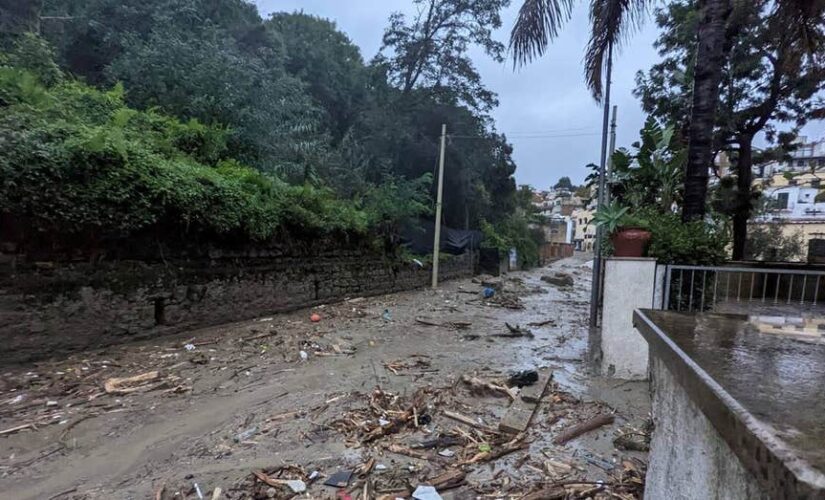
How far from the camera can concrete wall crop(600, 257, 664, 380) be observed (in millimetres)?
4895

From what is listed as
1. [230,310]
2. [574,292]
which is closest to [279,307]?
[230,310]

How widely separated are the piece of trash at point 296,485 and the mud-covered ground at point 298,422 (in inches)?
0.8

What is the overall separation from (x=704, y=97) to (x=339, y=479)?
20.2 feet

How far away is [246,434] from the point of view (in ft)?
12.5

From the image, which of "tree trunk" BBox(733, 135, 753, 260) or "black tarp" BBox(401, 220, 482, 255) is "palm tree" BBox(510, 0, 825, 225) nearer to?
"tree trunk" BBox(733, 135, 753, 260)

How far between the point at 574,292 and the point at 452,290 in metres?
5.65

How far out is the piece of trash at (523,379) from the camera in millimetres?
5109

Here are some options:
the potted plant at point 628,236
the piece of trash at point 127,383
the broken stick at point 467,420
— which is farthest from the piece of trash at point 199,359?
the potted plant at point 628,236

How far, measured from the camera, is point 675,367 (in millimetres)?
1740

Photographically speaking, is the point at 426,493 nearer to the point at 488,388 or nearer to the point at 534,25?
the point at 488,388

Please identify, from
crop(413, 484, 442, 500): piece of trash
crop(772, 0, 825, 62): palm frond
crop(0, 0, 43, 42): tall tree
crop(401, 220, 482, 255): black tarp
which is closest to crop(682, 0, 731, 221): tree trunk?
crop(772, 0, 825, 62): palm frond

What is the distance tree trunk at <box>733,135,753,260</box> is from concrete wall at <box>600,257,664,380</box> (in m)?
8.78

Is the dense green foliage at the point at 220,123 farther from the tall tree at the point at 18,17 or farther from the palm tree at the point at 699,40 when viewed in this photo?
the palm tree at the point at 699,40

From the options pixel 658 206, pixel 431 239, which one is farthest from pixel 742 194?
pixel 431 239
